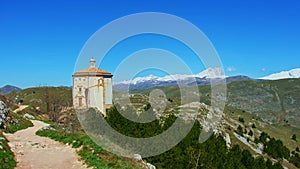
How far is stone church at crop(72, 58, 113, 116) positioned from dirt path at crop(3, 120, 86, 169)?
37.9 metres

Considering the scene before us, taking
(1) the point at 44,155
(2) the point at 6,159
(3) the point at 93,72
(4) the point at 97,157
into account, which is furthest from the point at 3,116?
(3) the point at 93,72

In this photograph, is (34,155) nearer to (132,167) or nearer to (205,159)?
(132,167)

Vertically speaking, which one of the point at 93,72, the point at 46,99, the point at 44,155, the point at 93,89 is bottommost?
the point at 44,155

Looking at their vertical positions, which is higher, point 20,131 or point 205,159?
point 20,131

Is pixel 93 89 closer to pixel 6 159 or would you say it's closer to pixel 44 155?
pixel 44 155

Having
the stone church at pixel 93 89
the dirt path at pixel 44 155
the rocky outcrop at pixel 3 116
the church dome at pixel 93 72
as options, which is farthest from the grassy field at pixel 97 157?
the church dome at pixel 93 72

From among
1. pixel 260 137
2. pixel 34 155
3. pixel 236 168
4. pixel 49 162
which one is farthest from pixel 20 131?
pixel 260 137

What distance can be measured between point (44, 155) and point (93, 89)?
4525cm

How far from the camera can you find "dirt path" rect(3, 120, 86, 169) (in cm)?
2139

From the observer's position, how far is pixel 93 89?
226ft

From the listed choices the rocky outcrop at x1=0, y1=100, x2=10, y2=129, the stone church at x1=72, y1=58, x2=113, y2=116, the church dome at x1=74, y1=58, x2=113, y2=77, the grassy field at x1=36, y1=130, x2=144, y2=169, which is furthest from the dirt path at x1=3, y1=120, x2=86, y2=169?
the church dome at x1=74, y1=58, x2=113, y2=77

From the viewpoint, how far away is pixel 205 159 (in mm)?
53906

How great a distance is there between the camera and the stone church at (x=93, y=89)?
68.6 metres

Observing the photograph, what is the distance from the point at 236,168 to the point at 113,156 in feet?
178
